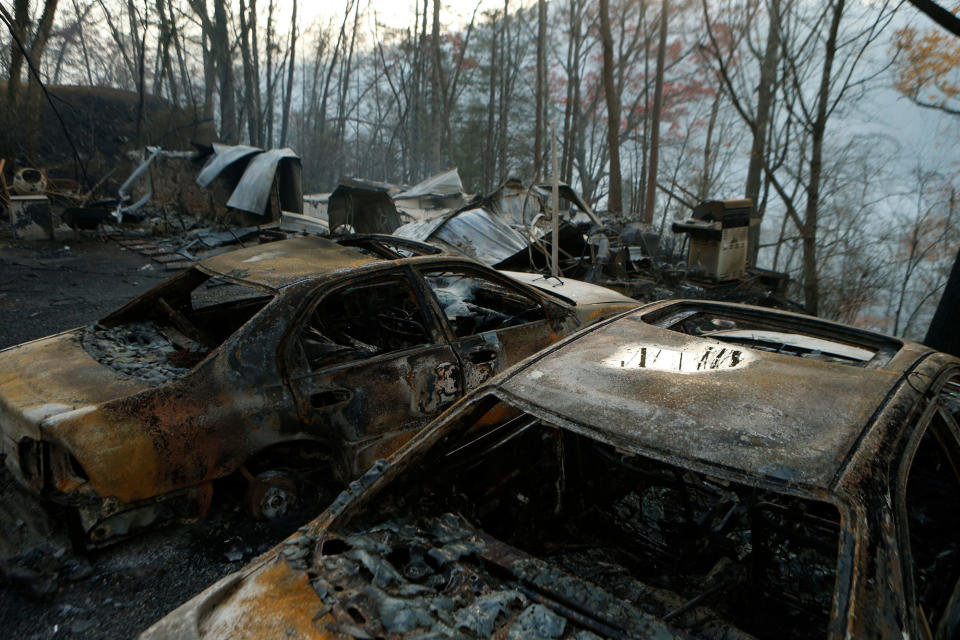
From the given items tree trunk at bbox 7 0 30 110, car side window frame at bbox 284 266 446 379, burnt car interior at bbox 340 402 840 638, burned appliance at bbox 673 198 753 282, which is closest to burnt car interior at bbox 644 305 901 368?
burnt car interior at bbox 340 402 840 638

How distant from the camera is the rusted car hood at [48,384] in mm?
2623

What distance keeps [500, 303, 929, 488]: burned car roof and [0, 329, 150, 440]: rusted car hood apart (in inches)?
81.8

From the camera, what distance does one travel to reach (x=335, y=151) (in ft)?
121

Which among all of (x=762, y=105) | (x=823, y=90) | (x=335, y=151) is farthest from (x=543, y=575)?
(x=335, y=151)

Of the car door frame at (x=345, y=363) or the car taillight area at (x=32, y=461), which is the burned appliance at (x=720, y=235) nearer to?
the car door frame at (x=345, y=363)

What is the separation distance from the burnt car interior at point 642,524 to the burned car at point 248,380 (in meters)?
0.91

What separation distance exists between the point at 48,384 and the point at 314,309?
1.37 meters

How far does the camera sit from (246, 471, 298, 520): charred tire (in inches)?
121

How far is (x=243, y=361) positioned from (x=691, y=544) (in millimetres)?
2306

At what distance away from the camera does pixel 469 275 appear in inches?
154

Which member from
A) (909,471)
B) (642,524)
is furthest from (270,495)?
(909,471)

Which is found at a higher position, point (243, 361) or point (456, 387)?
point (243, 361)

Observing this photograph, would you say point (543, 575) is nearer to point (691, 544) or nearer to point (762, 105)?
point (691, 544)

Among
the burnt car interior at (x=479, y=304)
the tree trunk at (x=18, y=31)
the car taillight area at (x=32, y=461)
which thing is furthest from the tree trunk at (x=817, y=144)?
the tree trunk at (x=18, y=31)
